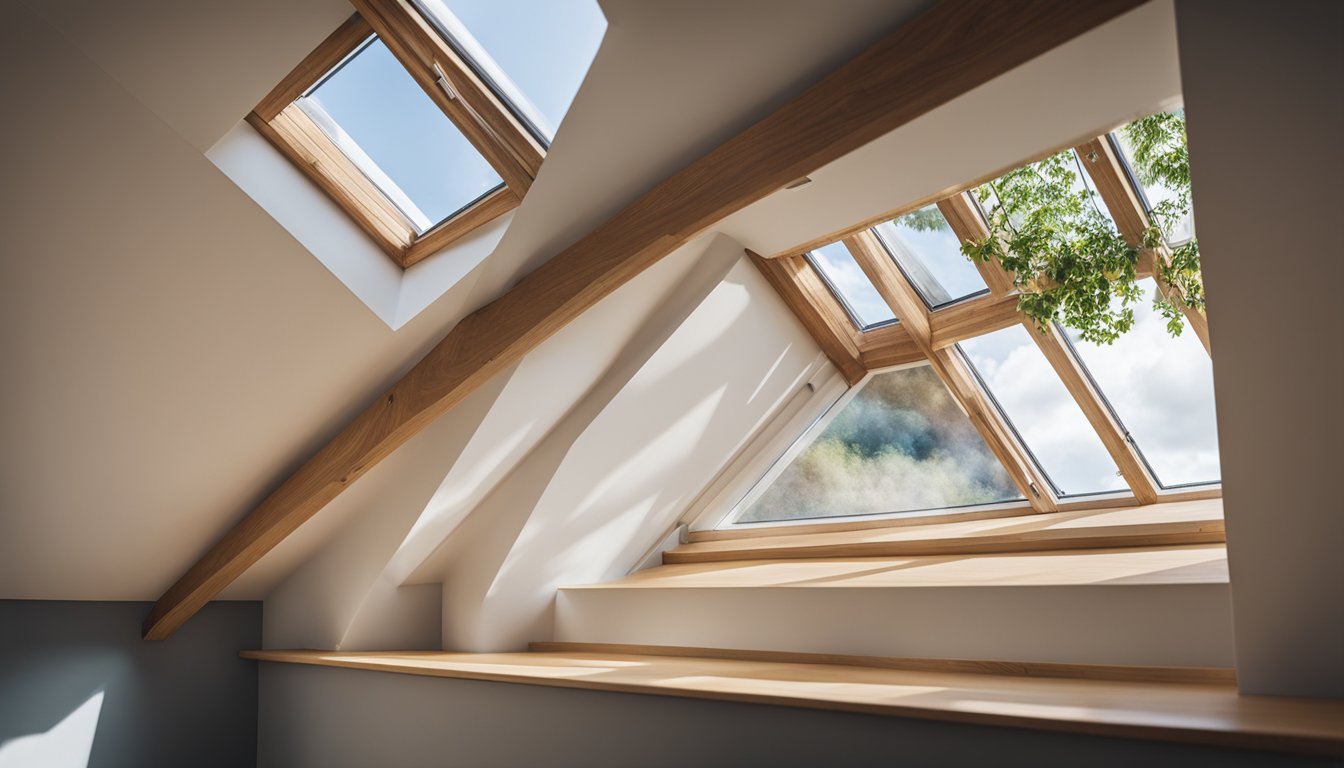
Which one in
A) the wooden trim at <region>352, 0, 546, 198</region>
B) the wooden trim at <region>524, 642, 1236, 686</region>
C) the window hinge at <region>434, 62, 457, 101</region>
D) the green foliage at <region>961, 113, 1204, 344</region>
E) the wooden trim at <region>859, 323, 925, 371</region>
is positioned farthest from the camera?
the wooden trim at <region>859, 323, 925, 371</region>

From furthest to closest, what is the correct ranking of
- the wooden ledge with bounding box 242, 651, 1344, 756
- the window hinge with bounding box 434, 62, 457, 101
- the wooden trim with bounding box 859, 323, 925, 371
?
the wooden trim with bounding box 859, 323, 925, 371 < the window hinge with bounding box 434, 62, 457, 101 < the wooden ledge with bounding box 242, 651, 1344, 756

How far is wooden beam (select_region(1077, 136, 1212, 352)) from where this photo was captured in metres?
2.89

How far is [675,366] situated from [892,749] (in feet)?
6.22

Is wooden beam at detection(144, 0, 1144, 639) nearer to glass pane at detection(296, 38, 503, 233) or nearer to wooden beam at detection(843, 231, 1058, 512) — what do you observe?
glass pane at detection(296, 38, 503, 233)

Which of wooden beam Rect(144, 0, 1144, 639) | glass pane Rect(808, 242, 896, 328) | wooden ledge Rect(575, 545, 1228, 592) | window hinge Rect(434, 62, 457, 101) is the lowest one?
wooden ledge Rect(575, 545, 1228, 592)

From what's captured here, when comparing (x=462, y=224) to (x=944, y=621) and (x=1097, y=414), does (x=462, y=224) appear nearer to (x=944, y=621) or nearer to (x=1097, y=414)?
(x=944, y=621)

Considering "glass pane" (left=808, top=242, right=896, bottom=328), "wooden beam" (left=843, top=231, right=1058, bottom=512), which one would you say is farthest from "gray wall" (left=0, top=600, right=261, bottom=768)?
"wooden beam" (left=843, top=231, right=1058, bottom=512)

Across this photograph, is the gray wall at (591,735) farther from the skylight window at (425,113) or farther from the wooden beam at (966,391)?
the wooden beam at (966,391)

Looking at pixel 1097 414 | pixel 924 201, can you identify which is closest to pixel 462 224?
pixel 924 201

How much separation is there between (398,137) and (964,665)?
2423mm

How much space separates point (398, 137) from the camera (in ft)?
10.0

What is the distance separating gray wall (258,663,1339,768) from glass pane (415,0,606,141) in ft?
5.75

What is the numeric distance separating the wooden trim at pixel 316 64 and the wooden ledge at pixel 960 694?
75.8 inches

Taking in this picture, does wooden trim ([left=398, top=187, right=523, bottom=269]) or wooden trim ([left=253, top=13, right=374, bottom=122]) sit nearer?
wooden trim ([left=253, top=13, right=374, bottom=122])
